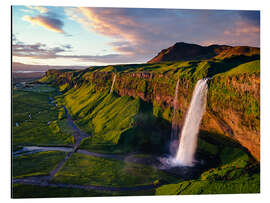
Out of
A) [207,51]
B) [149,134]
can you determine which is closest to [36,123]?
[149,134]

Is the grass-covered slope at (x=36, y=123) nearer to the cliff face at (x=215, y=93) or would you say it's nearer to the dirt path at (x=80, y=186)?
the dirt path at (x=80, y=186)

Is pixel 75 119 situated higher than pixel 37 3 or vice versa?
pixel 37 3

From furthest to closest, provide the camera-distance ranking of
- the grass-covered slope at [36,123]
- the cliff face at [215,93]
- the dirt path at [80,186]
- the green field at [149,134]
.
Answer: the grass-covered slope at [36,123] < the dirt path at [80,186] < the cliff face at [215,93] < the green field at [149,134]

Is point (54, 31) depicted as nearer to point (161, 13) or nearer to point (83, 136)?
point (161, 13)

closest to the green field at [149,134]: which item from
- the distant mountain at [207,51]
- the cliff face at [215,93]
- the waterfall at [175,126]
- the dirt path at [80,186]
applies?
the cliff face at [215,93]
